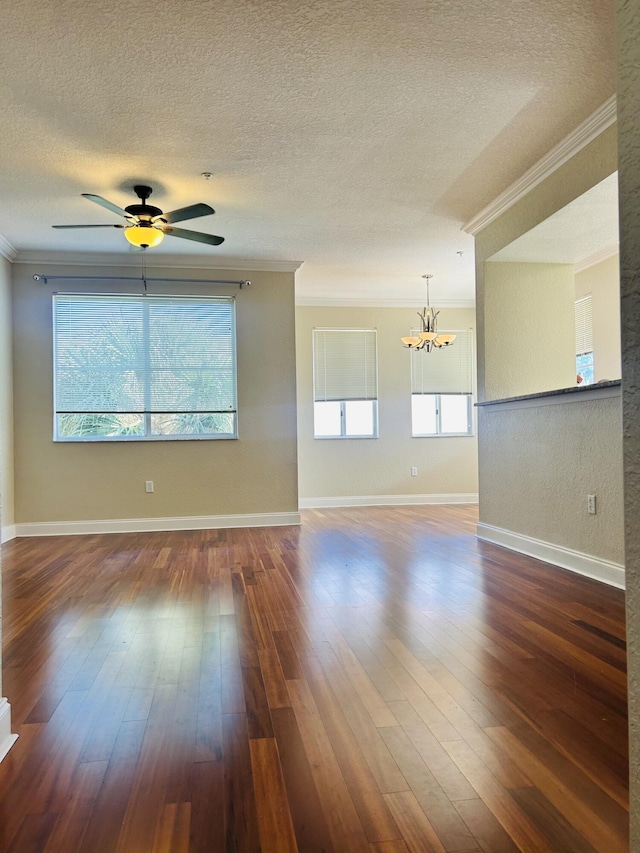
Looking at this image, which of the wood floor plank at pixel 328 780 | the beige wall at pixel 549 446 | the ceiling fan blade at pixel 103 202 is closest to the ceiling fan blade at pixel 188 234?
the ceiling fan blade at pixel 103 202

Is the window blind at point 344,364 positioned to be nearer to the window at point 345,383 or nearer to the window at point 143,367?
the window at point 345,383

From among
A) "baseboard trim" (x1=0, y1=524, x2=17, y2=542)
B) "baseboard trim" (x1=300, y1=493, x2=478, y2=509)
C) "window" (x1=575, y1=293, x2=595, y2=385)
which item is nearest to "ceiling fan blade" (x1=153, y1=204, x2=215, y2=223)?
"baseboard trim" (x1=0, y1=524, x2=17, y2=542)

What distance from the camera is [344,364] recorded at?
7.71 metres

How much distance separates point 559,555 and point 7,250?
5.72m

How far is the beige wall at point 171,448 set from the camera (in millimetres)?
5570

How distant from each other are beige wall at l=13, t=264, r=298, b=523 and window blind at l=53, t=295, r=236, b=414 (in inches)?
5.0

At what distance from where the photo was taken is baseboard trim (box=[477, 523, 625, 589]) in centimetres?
329

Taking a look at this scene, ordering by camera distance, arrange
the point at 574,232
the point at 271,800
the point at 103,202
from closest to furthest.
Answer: the point at 271,800, the point at 103,202, the point at 574,232

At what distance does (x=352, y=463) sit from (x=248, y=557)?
3581 millimetres

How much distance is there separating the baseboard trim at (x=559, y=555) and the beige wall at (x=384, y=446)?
2897mm

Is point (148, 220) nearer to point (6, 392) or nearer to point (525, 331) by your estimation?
point (6, 392)

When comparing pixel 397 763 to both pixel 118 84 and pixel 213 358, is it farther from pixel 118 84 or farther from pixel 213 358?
pixel 213 358

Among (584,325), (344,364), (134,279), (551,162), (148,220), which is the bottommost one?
(344,364)

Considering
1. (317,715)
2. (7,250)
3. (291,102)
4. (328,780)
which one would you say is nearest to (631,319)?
(328,780)
